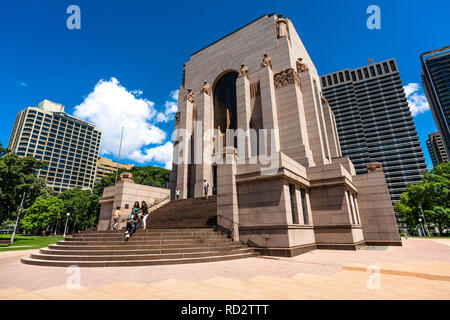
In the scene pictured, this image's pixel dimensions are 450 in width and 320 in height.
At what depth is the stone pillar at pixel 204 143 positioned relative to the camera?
1128 inches

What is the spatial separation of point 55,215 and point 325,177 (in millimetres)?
54039

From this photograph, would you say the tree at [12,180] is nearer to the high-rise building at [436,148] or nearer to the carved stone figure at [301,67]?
the carved stone figure at [301,67]

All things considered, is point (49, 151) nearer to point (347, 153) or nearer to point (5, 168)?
point (5, 168)

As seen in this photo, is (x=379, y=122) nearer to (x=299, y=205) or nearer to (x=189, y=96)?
(x=189, y=96)

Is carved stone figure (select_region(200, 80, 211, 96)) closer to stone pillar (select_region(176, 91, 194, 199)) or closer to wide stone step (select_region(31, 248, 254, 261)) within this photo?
stone pillar (select_region(176, 91, 194, 199))

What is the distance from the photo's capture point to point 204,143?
31.0m

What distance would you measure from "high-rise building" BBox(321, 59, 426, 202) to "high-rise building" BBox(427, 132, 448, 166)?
67286 mm

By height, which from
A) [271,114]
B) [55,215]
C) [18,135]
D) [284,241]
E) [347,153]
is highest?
[18,135]

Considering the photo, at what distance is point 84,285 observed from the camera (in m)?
6.11

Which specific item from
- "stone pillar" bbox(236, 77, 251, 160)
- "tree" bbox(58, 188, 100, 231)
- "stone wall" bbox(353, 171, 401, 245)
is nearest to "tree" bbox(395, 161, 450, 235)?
"stone wall" bbox(353, 171, 401, 245)

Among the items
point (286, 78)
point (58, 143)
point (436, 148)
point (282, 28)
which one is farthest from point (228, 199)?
point (436, 148)

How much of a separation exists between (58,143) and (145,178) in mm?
100562
